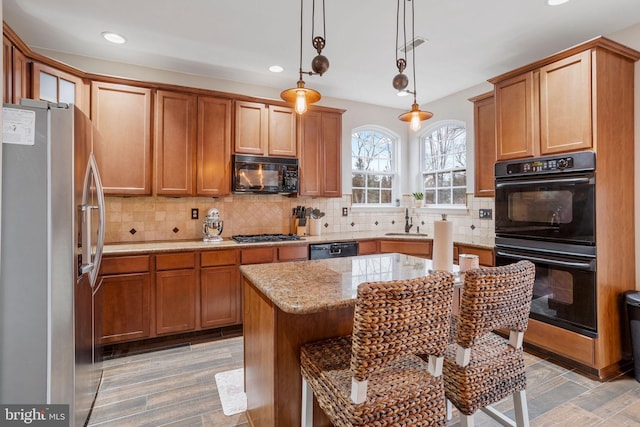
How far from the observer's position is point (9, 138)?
4.81 ft

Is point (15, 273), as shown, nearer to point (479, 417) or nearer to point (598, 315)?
point (479, 417)

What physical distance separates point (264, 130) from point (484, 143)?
2458mm

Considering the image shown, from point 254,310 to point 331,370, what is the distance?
2.04 ft

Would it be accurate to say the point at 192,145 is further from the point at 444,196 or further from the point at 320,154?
the point at 444,196

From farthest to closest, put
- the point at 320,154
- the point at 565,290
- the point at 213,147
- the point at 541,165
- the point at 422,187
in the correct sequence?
the point at 422,187 → the point at 320,154 → the point at 213,147 → the point at 541,165 → the point at 565,290

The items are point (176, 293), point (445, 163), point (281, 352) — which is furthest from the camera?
point (445, 163)

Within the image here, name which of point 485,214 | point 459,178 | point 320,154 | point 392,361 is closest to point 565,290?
point 485,214

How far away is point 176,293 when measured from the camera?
9.81 feet

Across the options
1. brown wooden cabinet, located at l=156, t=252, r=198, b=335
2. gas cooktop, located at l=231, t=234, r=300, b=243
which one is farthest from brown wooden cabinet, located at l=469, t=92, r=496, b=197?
brown wooden cabinet, located at l=156, t=252, r=198, b=335

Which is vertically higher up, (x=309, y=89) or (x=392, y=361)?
(x=309, y=89)

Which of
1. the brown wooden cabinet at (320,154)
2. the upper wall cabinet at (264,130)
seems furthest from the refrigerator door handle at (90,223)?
the brown wooden cabinet at (320,154)

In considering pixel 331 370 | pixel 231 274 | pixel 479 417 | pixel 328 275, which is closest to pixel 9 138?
pixel 328 275

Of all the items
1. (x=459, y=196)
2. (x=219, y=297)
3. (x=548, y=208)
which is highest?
(x=459, y=196)

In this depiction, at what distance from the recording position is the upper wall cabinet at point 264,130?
3.53m
